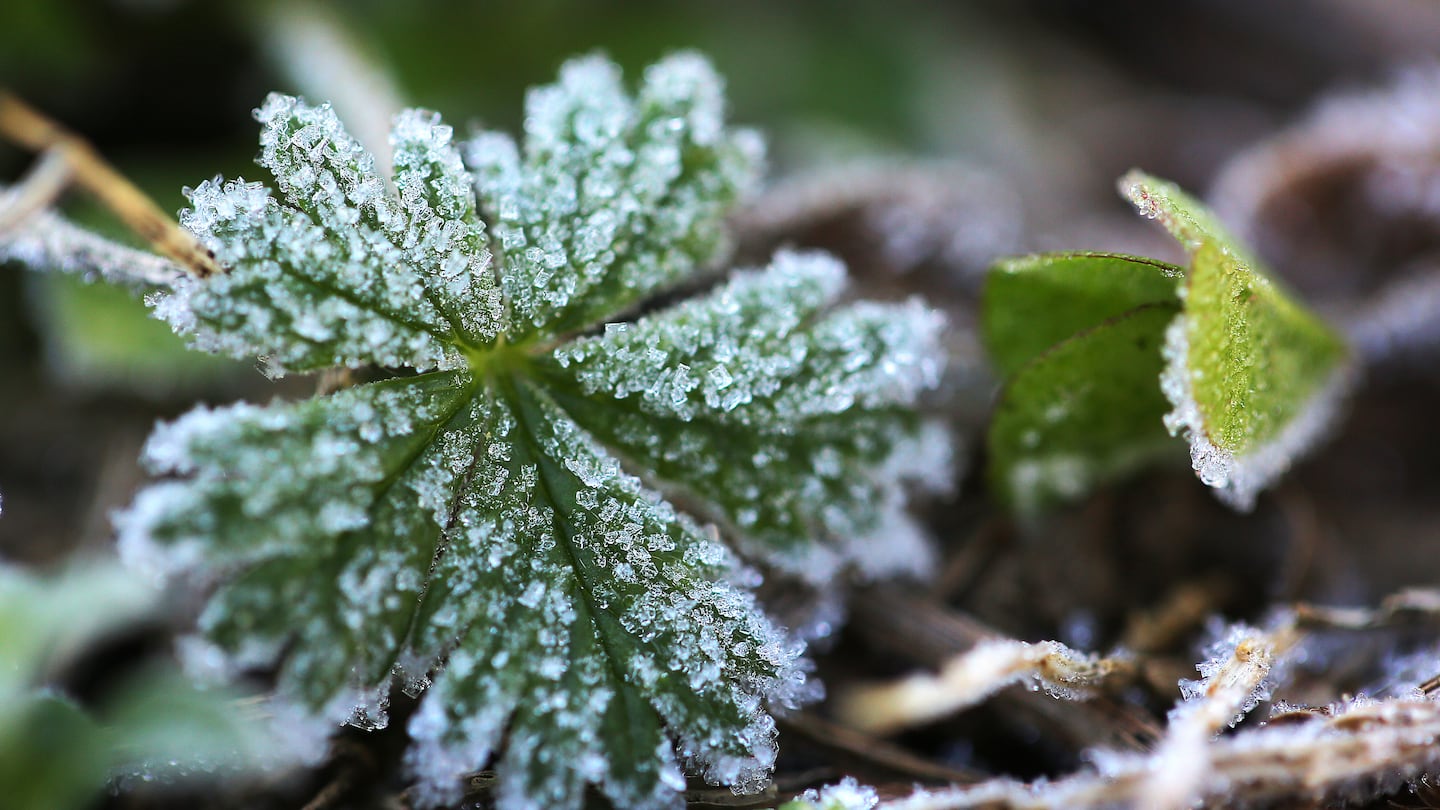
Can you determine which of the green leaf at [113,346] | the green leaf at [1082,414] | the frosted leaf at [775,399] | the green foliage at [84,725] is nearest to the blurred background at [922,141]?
the green leaf at [113,346]

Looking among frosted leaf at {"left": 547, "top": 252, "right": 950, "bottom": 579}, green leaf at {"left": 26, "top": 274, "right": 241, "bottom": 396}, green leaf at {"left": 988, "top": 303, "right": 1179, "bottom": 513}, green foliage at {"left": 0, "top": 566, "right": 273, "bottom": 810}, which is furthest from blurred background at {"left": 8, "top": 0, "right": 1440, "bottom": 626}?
green foliage at {"left": 0, "top": 566, "right": 273, "bottom": 810}

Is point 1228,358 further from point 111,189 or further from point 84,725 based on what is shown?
point 111,189

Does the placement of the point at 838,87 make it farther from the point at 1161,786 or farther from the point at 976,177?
the point at 1161,786

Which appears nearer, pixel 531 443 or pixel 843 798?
pixel 843 798

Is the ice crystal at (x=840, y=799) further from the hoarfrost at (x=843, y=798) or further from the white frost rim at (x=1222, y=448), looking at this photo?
the white frost rim at (x=1222, y=448)

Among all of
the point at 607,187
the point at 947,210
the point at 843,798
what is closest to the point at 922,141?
the point at 947,210

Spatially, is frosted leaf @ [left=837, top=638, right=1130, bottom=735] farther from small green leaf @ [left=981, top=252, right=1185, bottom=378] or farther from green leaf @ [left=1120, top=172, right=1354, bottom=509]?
small green leaf @ [left=981, top=252, right=1185, bottom=378]
